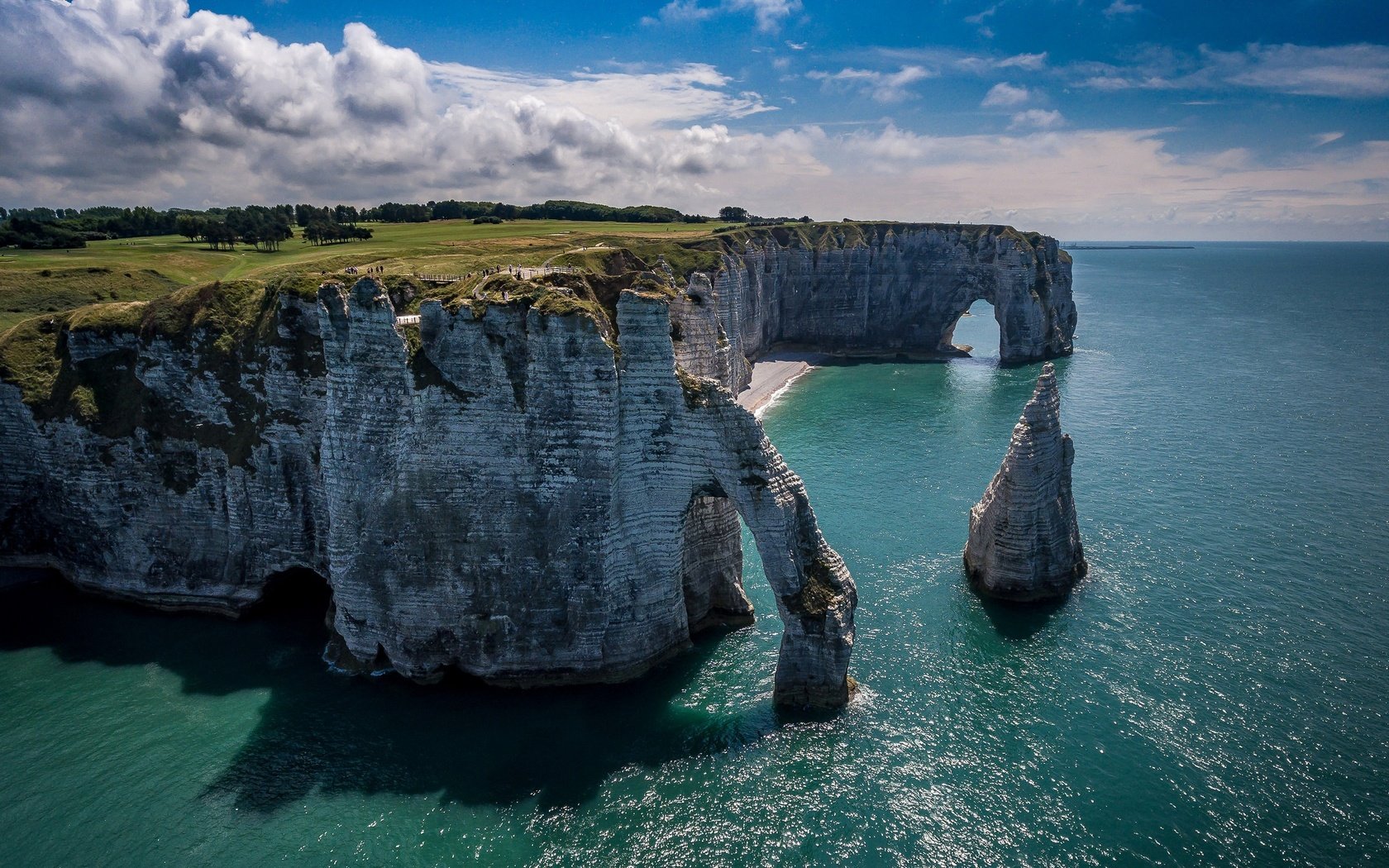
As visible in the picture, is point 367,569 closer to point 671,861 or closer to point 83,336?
point 671,861

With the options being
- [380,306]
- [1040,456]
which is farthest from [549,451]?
[1040,456]

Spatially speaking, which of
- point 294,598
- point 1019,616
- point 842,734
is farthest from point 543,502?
point 1019,616

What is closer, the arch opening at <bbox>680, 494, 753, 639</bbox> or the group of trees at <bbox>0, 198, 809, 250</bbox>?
the arch opening at <bbox>680, 494, 753, 639</bbox>

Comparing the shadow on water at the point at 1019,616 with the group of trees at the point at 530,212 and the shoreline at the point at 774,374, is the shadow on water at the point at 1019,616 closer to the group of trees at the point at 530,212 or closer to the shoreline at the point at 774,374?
the shoreline at the point at 774,374

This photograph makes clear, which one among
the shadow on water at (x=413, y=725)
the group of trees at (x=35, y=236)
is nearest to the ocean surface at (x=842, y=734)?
the shadow on water at (x=413, y=725)

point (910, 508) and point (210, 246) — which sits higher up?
point (210, 246)

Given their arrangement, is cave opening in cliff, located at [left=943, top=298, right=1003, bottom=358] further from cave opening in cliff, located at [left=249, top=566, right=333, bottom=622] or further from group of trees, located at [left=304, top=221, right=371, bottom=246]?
cave opening in cliff, located at [left=249, top=566, right=333, bottom=622]

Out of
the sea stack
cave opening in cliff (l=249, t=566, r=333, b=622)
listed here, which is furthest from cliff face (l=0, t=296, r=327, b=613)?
the sea stack
